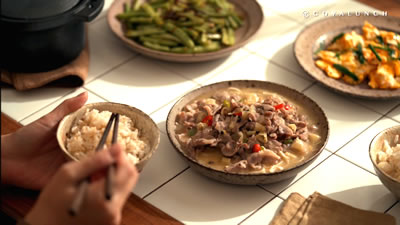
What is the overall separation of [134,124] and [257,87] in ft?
2.20

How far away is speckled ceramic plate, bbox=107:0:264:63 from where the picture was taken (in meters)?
3.30

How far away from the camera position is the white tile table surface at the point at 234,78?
259cm

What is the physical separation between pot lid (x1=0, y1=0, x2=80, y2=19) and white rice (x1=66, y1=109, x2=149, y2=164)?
633 mm

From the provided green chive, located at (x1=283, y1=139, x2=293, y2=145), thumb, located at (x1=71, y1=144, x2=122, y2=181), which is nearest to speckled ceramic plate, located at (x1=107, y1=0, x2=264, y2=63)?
green chive, located at (x1=283, y1=139, x2=293, y2=145)

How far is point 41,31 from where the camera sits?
3.06 meters

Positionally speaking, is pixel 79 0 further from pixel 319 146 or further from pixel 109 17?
pixel 319 146

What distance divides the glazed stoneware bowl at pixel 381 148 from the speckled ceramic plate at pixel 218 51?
1.04 meters

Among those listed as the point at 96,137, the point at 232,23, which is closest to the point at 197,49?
the point at 232,23

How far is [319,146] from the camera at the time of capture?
269 centimetres

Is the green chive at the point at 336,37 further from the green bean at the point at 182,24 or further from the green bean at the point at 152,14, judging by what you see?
the green bean at the point at 152,14

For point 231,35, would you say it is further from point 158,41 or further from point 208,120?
point 208,120

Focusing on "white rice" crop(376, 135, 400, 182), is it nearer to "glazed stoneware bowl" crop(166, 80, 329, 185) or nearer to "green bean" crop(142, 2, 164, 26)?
"glazed stoneware bowl" crop(166, 80, 329, 185)

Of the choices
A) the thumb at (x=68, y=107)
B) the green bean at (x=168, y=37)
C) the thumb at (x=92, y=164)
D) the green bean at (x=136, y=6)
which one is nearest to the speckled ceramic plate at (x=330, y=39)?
the green bean at (x=168, y=37)

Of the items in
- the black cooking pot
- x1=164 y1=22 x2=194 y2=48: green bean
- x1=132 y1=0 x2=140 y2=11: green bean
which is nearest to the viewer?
the black cooking pot
